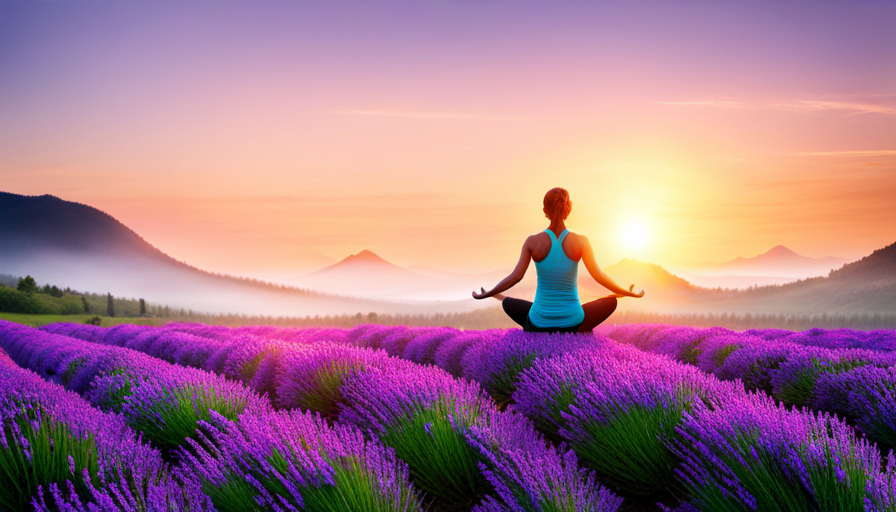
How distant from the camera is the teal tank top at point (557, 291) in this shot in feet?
14.1

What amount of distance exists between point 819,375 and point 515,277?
231cm

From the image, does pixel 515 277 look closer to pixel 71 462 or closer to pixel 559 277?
pixel 559 277

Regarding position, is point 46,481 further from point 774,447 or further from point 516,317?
point 516,317

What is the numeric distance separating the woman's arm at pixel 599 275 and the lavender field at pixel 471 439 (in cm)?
46

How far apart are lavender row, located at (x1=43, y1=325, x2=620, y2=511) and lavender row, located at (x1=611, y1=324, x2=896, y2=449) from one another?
1.94 meters

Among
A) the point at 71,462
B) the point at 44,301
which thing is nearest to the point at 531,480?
the point at 71,462

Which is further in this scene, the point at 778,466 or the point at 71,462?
the point at 71,462

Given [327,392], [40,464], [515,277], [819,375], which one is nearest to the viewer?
[40,464]

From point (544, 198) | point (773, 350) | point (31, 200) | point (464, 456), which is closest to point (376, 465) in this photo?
point (464, 456)

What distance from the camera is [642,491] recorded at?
2.32 metres

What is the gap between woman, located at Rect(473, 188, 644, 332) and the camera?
4.27 metres

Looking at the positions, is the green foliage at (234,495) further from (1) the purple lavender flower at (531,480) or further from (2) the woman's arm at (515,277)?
(2) the woman's arm at (515,277)

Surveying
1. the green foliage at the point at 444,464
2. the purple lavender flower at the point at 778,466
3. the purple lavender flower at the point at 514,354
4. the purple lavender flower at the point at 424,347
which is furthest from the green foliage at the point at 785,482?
the purple lavender flower at the point at 424,347

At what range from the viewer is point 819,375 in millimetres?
3777
